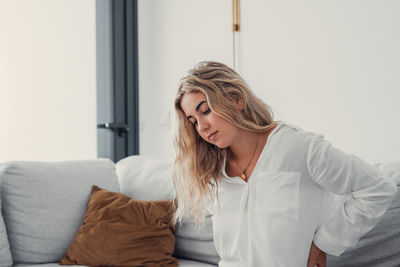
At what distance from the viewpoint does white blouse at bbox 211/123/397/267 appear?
1.20 meters

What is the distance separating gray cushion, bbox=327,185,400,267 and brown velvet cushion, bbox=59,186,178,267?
77cm

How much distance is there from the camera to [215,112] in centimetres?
130

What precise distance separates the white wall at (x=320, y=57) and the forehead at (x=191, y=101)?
94 centimetres

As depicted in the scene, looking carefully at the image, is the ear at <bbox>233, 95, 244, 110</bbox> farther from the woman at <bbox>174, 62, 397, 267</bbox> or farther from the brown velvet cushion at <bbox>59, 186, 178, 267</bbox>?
the brown velvet cushion at <bbox>59, 186, 178, 267</bbox>

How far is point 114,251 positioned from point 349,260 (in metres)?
0.95

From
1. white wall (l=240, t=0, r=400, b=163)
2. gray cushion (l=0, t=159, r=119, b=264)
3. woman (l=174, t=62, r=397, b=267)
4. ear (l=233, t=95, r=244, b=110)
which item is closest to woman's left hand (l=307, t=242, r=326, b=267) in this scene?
woman (l=174, t=62, r=397, b=267)

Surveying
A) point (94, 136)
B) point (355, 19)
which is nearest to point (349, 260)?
point (355, 19)

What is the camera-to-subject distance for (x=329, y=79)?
205cm

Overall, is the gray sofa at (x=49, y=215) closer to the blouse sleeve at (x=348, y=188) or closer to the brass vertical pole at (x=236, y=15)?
→ the blouse sleeve at (x=348, y=188)

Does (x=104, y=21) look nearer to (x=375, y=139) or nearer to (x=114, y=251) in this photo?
(x=114, y=251)

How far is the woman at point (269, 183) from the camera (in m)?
1.21

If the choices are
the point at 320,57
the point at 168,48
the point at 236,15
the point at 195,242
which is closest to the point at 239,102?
the point at 195,242

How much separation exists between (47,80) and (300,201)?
6.91ft

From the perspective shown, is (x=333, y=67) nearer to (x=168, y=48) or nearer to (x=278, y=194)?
(x=278, y=194)
